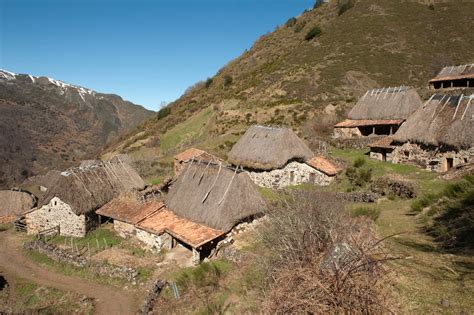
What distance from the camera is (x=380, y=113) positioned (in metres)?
36.0

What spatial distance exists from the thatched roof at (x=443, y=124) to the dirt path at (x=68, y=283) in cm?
2157

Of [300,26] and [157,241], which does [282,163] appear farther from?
[300,26]

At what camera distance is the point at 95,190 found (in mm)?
24266

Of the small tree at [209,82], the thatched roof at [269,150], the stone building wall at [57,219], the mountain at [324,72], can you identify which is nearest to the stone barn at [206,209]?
the stone building wall at [57,219]

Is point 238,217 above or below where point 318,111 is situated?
below

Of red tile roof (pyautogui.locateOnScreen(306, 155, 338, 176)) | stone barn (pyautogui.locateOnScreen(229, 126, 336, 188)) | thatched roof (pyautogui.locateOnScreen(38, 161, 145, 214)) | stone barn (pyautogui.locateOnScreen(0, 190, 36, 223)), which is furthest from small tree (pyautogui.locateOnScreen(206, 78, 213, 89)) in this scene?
red tile roof (pyautogui.locateOnScreen(306, 155, 338, 176))

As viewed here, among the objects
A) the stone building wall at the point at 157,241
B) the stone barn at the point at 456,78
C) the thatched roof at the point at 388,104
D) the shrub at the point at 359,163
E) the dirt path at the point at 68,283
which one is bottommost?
the dirt path at the point at 68,283

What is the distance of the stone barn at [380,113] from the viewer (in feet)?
112

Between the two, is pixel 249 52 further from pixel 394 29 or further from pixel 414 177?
pixel 414 177

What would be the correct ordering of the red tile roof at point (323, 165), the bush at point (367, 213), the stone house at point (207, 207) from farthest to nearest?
the red tile roof at point (323, 165) < the stone house at point (207, 207) < the bush at point (367, 213)

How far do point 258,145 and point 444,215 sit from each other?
634 inches

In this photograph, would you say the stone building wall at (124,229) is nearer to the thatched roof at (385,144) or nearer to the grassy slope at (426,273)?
the grassy slope at (426,273)

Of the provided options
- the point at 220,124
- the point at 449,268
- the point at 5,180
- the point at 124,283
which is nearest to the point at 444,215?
the point at 449,268

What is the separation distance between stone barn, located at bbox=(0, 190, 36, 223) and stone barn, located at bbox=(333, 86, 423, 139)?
31606 mm
